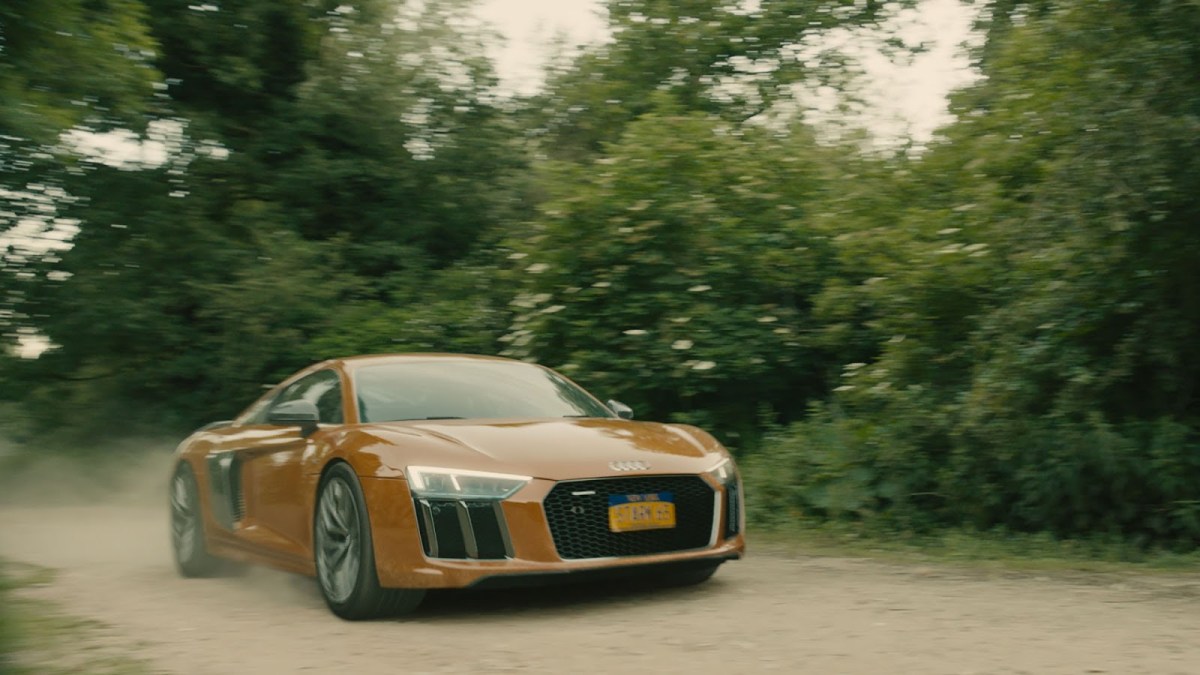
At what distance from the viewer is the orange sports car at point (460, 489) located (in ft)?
21.7

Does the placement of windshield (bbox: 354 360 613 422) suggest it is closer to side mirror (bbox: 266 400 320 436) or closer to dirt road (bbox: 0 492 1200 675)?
side mirror (bbox: 266 400 320 436)

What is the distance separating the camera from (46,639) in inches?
210

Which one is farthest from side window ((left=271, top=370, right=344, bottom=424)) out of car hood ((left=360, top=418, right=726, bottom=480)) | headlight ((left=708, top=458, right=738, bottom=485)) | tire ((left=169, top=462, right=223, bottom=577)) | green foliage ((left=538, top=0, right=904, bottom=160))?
green foliage ((left=538, top=0, right=904, bottom=160))

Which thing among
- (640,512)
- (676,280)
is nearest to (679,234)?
(676,280)

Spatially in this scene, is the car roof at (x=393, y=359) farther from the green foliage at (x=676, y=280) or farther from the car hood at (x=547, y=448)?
the green foliage at (x=676, y=280)

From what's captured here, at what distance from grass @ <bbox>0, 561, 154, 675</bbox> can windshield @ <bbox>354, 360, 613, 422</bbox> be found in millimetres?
1870

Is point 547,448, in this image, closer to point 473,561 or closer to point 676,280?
point 473,561

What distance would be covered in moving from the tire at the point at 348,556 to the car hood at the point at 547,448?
1.11ft

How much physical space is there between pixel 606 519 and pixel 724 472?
0.97m

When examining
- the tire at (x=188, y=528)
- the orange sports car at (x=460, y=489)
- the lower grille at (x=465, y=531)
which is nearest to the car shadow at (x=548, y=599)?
the orange sports car at (x=460, y=489)

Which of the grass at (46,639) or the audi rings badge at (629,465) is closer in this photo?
the grass at (46,639)

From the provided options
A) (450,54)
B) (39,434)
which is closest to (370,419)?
(39,434)

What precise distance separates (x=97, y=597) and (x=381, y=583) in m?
2.46

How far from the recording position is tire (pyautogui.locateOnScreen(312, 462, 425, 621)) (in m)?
6.77
